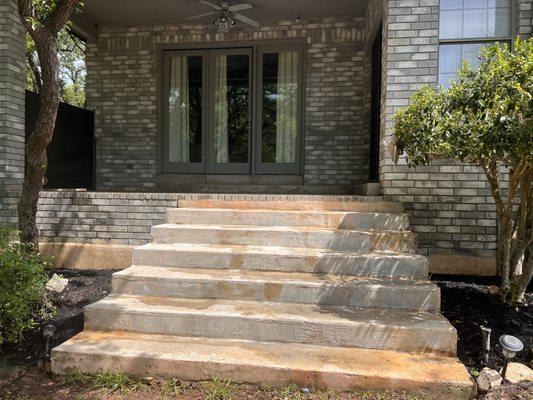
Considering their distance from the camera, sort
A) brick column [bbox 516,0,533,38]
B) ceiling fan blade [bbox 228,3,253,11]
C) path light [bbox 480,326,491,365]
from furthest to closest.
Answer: ceiling fan blade [bbox 228,3,253,11]
brick column [bbox 516,0,533,38]
path light [bbox 480,326,491,365]

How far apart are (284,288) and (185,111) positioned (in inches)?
194

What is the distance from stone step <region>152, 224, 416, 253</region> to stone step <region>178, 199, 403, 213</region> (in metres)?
0.44

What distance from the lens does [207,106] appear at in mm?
7156

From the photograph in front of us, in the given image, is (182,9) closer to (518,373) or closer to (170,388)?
(170,388)

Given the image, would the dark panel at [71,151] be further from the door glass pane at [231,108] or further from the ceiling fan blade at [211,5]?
the ceiling fan blade at [211,5]

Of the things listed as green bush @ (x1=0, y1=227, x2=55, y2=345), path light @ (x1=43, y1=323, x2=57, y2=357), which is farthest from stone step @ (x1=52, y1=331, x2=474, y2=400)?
green bush @ (x1=0, y1=227, x2=55, y2=345)

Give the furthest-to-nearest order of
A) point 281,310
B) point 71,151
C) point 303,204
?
1. point 71,151
2. point 303,204
3. point 281,310

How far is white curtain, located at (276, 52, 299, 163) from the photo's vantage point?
6.91m

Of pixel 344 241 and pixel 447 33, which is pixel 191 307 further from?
pixel 447 33

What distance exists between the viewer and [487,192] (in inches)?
171

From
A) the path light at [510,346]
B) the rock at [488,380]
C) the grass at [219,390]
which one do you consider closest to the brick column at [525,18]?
the path light at [510,346]

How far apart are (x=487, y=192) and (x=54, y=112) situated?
4386 millimetres

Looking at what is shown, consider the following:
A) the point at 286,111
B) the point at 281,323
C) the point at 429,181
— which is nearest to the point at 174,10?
the point at 286,111

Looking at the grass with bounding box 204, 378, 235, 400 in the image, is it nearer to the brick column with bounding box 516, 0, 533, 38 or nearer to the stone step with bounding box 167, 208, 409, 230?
the stone step with bounding box 167, 208, 409, 230
